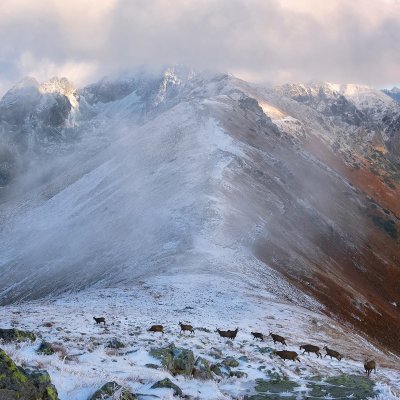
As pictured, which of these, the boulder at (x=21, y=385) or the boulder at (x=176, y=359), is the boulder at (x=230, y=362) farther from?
the boulder at (x=21, y=385)

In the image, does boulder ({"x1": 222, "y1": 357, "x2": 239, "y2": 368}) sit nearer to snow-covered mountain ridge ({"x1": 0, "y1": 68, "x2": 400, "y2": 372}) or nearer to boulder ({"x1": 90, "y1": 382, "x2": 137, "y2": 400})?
boulder ({"x1": 90, "y1": 382, "x2": 137, "y2": 400})

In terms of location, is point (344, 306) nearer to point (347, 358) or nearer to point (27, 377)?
point (347, 358)

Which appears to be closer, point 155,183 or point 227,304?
point 227,304

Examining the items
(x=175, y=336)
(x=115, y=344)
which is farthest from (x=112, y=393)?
(x=175, y=336)

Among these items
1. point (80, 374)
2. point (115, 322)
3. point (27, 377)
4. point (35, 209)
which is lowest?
point (35, 209)

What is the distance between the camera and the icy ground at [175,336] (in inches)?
565

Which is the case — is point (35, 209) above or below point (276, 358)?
below

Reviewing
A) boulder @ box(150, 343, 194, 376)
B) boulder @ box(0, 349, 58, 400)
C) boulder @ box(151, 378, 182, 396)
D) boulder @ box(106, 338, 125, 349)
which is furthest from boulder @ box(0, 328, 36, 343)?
boulder @ box(151, 378, 182, 396)

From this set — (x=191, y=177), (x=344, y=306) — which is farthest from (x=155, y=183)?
(x=344, y=306)

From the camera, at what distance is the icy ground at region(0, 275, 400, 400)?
14.3m

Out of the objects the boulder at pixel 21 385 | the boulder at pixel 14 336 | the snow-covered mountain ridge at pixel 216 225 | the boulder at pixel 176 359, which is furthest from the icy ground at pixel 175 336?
the snow-covered mountain ridge at pixel 216 225

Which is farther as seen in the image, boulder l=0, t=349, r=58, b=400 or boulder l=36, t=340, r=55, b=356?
boulder l=36, t=340, r=55, b=356

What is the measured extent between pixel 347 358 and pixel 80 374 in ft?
48.5

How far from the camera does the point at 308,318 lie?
35938 mm
